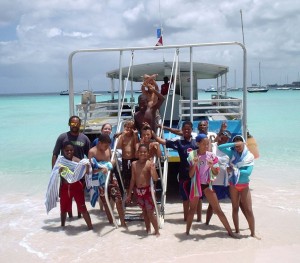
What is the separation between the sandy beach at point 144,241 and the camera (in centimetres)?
519

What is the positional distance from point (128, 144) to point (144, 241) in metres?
1.56

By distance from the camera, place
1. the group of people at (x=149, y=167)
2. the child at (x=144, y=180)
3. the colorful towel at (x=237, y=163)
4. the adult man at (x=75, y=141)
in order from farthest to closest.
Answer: the adult man at (x=75, y=141)
the child at (x=144, y=180)
the group of people at (x=149, y=167)
the colorful towel at (x=237, y=163)

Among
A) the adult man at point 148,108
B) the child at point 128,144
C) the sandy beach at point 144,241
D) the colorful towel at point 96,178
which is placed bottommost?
the sandy beach at point 144,241

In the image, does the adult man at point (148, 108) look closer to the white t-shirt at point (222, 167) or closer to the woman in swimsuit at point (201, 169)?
the white t-shirt at point (222, 167)

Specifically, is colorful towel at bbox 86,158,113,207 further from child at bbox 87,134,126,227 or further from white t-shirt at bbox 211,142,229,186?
white t-shirt at bbox 211,142,229,186

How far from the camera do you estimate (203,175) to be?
5.57 meters

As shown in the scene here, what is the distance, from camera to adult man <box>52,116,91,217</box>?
20.8ft

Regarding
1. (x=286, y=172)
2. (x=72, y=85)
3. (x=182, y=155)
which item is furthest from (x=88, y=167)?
(x=286, y=172)

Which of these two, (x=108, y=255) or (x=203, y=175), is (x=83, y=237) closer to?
(x=108, y=255)

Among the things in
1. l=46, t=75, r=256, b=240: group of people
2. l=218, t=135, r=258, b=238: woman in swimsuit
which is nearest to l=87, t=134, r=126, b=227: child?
l=46, t=75, r=256, b=240: group of people

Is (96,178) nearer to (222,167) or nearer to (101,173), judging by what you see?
(101,173)

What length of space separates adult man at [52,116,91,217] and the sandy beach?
1.15m

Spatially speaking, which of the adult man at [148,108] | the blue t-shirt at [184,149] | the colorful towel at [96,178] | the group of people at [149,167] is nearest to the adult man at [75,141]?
the group of people at [149,167]

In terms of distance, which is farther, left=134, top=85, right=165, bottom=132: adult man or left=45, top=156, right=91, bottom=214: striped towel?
left=134, top=85, right=165, bottom=132: adult man
